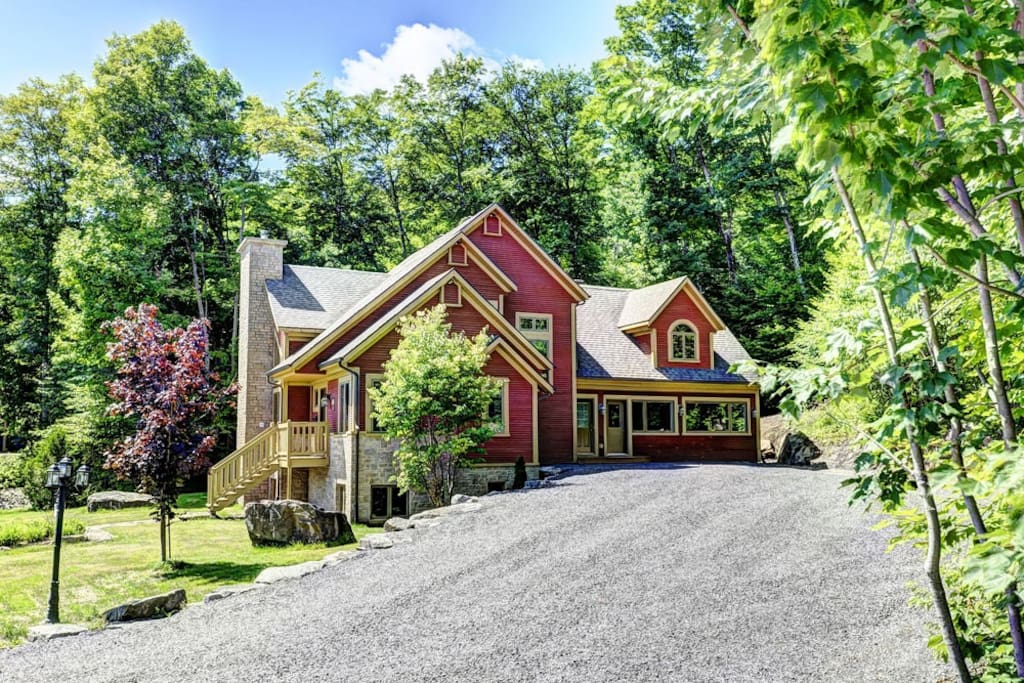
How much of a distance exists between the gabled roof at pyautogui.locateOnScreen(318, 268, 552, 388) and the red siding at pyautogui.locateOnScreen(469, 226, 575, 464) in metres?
2.47

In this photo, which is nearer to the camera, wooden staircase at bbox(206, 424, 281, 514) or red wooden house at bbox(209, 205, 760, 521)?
red wooden house at bbox(209, 205, 760, 521)

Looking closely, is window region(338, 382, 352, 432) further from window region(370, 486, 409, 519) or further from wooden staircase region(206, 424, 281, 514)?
wooden staircase region(206, 424, 281, 514)

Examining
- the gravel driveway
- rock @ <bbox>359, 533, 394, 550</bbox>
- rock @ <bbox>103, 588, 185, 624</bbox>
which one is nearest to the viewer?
the gravel driveway

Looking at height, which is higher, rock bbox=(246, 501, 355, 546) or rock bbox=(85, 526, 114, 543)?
rock bbox=(246, 501, 355, 546)

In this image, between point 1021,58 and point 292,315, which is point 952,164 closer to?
point 1021,58

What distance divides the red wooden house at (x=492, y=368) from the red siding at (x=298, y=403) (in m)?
0.03

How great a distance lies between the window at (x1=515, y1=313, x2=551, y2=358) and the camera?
73.2 feet

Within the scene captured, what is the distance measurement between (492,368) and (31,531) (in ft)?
36.4

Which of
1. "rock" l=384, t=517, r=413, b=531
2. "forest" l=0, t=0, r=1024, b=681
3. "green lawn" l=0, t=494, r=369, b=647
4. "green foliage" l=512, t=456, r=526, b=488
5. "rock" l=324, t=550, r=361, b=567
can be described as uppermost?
"forest" l=0, t=0, r=1024, b=681

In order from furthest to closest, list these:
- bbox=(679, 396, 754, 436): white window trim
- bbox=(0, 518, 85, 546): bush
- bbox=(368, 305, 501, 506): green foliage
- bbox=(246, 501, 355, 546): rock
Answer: bbox=(679, 396, 754, 436): white window trim → bbox=(0, 518, 85, 546): bush → bbox=(368, 305, 501, 506): green foliage → bbox=(246, 501, 355, 546): rock

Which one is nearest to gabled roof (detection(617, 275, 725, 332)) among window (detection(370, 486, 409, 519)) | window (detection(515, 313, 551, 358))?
window (detection(515, 313, 551, 358))

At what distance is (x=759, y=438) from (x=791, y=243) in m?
11.6

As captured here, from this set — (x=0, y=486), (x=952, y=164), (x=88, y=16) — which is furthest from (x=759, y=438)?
(x=0, y=486)

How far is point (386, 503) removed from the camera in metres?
17.3
